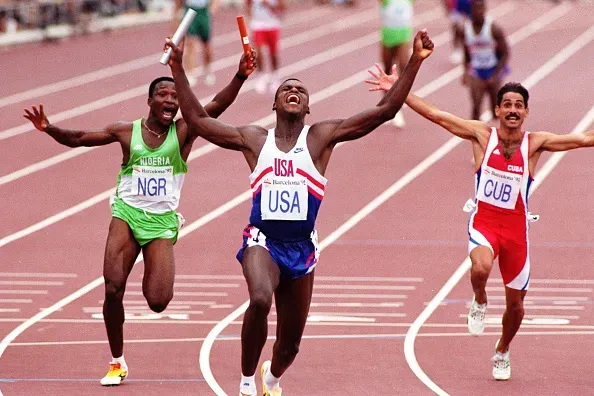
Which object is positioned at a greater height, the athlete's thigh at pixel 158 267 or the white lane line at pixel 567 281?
the athlete's thigh at pixel 158 267

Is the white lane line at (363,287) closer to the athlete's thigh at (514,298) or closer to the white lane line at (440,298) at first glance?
the white lane line at (440,298)

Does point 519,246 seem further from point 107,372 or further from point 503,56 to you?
point 503,56

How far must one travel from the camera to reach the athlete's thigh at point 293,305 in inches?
340

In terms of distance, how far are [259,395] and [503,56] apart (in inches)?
382

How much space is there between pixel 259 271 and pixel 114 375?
60.0 inches

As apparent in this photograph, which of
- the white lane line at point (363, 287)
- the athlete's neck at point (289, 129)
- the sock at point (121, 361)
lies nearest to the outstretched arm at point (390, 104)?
the athlete's neck at point (289, 129)

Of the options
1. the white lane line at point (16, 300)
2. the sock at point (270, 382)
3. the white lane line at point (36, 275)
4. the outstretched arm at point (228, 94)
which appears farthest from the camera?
the white lane line at point (36, 275)

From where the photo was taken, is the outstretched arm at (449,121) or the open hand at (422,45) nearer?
the open hand at (422,45)

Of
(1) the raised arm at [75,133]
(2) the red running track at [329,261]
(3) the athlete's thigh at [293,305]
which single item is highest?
(1) the raised arm at [75,133]

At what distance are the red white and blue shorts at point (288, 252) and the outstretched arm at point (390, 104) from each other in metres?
0.65

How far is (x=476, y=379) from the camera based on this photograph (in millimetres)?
9672

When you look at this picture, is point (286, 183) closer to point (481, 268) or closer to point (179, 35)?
point (179, 35)

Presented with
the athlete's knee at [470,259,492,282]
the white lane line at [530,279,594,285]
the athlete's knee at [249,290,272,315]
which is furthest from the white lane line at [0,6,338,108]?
the athlete's knee at [249,290,272,315]

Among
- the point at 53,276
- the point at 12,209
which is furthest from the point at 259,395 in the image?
the point at 12,209
